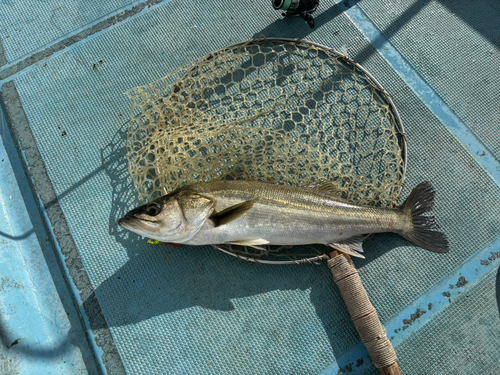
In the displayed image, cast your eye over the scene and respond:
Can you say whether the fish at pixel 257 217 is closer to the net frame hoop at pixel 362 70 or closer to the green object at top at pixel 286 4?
the net frame hoop at pixel 362 70

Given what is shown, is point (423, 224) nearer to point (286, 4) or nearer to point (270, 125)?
point (270, 125)

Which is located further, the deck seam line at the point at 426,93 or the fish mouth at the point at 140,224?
the deck seam line at the point at 426,93

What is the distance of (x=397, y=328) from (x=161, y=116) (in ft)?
10.3

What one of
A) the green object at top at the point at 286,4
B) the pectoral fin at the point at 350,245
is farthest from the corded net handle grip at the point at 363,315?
the green object at top at the point at 286,4

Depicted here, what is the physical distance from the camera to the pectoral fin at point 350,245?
287 centimetres

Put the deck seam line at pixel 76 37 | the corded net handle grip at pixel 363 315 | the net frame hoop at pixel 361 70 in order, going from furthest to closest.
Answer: the deck seam line at pixel 76 37 < the net frame hoop at pixel 361 70 < the corded net handle grip at pixel 363 315

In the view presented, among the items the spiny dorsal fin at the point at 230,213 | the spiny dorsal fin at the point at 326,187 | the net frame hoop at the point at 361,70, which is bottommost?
the spiny dorsal fin at the point at 230,213

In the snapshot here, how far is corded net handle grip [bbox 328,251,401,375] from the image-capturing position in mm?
2746

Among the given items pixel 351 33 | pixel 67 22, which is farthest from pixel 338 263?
pixel 67 22

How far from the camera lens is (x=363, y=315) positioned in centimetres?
281

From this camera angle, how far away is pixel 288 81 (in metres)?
3.59

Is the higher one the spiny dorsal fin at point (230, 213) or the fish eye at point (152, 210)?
the spiny dorsal fin at point (230, 213)

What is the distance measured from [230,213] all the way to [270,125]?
125cm

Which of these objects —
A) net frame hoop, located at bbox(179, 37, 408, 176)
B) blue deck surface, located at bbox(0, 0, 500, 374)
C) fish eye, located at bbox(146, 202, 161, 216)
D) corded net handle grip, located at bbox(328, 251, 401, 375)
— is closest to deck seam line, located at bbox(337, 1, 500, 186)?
blue deck surface, located at bbox(0, 0, 500, 374)
